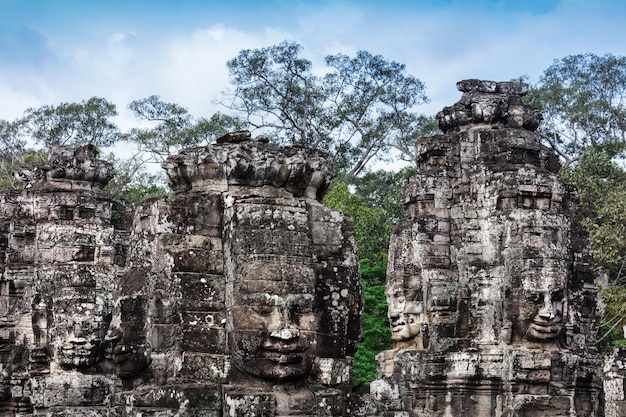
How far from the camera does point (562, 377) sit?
14.9 metres

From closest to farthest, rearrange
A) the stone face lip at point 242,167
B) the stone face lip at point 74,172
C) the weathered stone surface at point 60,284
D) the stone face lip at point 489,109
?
1. the stone face lip at point 242,167
2. the weathered stone surface at point 60,284
3. the stone face lip at point 74,172
4. the stone face lip at point 489,109

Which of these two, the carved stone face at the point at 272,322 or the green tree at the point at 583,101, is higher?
the green tree at the point at 583,101

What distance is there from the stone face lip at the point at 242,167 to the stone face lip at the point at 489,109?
840 centimetres

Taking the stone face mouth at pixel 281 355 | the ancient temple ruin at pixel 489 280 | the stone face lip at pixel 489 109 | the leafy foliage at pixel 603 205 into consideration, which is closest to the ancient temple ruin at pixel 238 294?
the stone face mouth at pixel 281 355

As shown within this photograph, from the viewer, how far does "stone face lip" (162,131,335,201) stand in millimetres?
8336

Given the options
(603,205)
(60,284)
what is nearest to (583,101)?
(603,205)

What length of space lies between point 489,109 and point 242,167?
8818 millimetres

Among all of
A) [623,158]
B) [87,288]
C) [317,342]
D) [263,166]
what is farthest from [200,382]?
[623,158]

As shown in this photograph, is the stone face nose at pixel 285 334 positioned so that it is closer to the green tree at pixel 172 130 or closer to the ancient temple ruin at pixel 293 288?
the ancient temple ruin at pixel 293 288

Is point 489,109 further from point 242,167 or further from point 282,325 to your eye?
point 282,325

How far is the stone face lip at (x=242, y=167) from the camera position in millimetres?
8336

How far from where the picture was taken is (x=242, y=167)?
27.3ft

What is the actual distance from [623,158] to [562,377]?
891 inches

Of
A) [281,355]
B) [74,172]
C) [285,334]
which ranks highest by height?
[74,172]
